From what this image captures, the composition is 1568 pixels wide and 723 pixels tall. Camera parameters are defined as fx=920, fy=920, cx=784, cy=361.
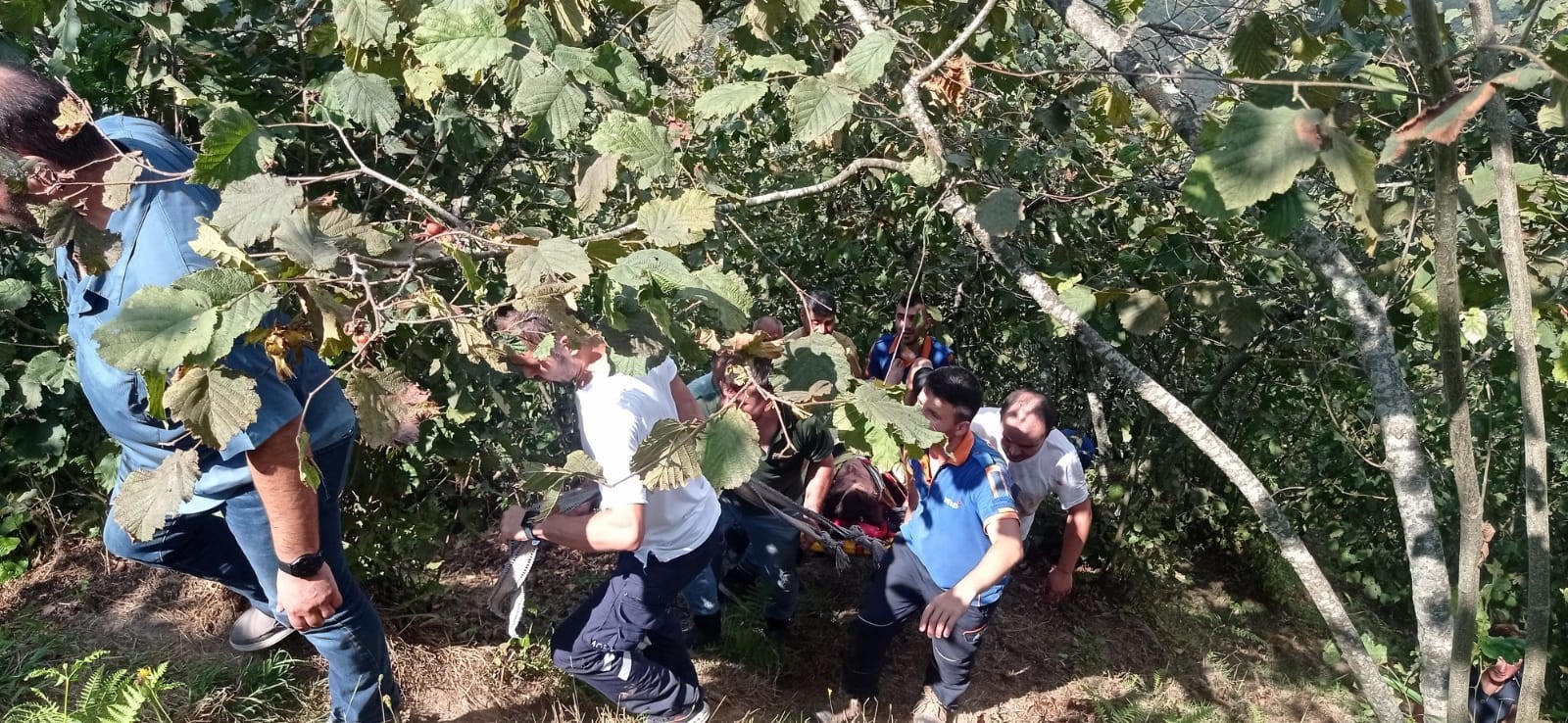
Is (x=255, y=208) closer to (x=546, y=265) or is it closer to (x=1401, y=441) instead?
(x=546, y=265)

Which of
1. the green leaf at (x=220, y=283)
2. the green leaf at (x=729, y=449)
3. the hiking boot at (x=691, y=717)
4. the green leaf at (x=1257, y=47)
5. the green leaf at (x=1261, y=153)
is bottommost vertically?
the hiking boot at (x=691, y=717)

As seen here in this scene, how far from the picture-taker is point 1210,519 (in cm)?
509

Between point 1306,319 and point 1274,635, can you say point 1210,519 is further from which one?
point 1306,319

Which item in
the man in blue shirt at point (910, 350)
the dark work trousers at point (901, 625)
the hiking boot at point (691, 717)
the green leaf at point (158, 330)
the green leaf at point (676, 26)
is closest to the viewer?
the green leaf at point (158, 330)

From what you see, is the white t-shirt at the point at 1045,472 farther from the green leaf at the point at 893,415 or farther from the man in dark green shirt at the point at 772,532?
the green leaf at the point at 893,415

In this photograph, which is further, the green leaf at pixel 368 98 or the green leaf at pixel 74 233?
the green leaf at pixel 368 98

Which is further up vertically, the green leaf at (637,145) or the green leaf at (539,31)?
the green leaf at (539,31)

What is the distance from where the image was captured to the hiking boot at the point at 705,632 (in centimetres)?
368

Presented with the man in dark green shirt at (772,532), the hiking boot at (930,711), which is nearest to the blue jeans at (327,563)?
the man in dark green shirt at (772,532)

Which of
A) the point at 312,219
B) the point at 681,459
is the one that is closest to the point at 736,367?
the point at 681,459

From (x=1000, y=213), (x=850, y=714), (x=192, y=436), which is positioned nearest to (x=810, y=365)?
(x=1000, y=213)

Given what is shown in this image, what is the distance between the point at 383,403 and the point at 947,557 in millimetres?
2083

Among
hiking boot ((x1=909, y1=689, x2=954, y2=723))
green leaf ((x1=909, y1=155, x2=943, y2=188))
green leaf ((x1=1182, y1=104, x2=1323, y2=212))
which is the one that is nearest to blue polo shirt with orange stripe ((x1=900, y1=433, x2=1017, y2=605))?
hiking boot ((x1=909, y1=689, x2=954, y2=723))

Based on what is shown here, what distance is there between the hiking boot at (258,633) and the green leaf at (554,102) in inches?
82.9
